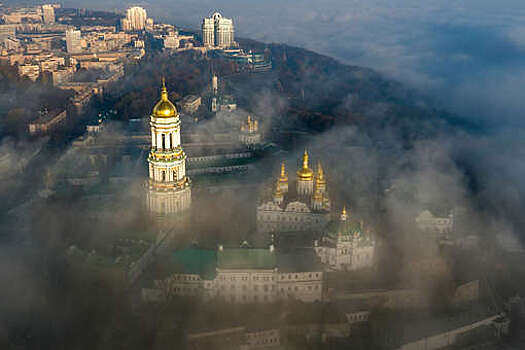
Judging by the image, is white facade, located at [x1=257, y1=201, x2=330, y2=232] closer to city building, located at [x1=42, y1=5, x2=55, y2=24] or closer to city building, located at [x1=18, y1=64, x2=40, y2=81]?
city building, located at [x1=18, y1=64, x2=40, y2=81]

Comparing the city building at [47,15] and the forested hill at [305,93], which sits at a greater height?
the city building at [47,15]

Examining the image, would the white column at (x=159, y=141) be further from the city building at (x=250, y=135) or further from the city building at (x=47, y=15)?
the city building at (x=47, y=15)

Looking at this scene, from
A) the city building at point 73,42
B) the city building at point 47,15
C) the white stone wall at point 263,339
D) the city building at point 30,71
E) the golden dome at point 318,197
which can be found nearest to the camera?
the white stone wall at point 263,339

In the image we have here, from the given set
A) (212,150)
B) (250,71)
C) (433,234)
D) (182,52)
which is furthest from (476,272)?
(182,52)

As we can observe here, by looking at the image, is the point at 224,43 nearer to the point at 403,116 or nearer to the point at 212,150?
the point at 403,116

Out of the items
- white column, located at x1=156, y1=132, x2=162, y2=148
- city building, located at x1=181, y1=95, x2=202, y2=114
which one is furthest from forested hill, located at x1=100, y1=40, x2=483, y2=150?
white column, located at x1=156, y1=132, x2=162, y2=148

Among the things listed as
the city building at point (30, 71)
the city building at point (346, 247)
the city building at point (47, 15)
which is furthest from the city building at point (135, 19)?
the city building at point (346, 247)
